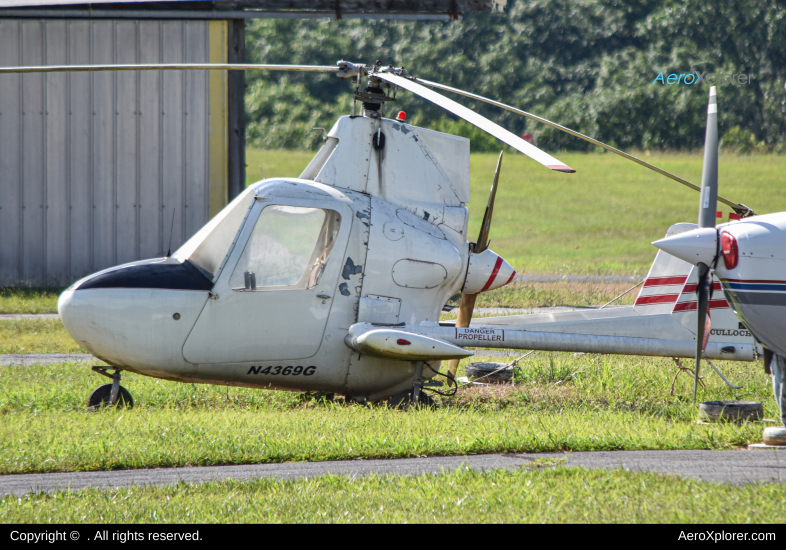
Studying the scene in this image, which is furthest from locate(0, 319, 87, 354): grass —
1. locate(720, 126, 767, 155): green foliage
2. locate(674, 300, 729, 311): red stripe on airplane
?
locate(720, 126, 767, 155): green foliage

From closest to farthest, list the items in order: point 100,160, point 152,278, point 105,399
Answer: point 152,278, point 105,399, point 100,160

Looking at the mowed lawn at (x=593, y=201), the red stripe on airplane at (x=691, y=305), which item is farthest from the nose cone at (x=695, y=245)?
the mowed lawn at (x=593, y=201)

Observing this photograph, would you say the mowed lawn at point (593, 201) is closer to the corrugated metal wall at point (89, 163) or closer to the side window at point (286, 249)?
the corrugated metal wall at point (89, 163)

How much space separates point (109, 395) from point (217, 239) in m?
1.99

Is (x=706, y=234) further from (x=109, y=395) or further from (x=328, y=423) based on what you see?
(x=109, y=395)

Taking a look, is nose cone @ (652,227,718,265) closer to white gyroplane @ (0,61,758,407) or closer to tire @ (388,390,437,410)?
white gyroplane @ (0,61,758,407)

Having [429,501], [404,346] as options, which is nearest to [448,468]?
[429,501]

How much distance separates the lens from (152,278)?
800cm

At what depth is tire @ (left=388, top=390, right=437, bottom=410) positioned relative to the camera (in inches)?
341

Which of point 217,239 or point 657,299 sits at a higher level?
point 217,239

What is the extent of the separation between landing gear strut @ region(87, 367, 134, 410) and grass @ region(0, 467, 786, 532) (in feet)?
9.03

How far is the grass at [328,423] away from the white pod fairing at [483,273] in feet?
4.15

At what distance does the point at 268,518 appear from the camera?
5234 millimetres
